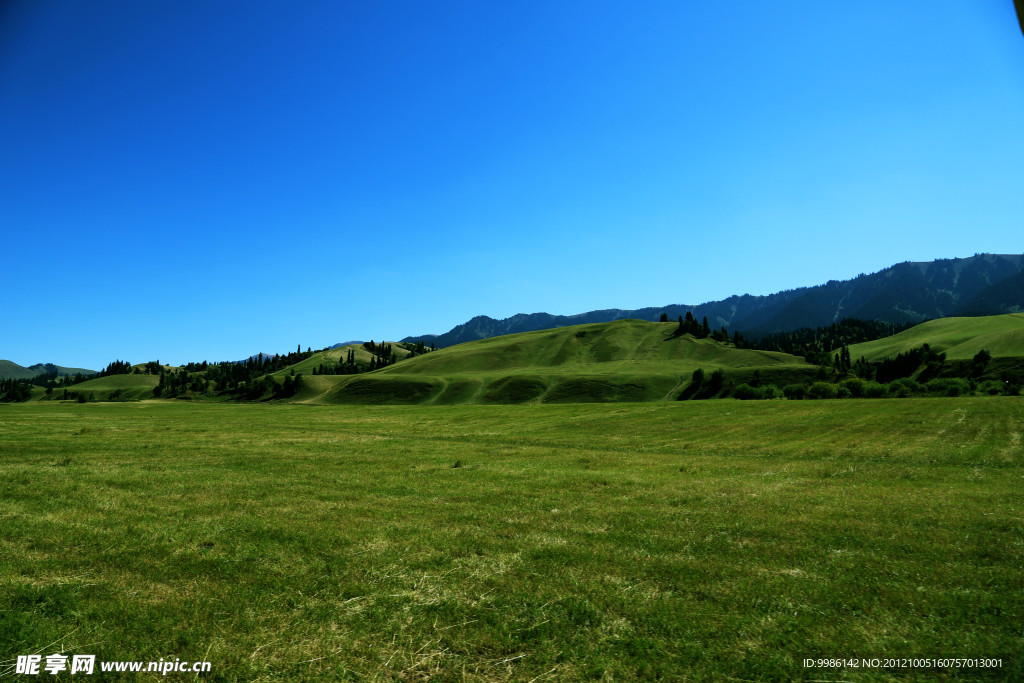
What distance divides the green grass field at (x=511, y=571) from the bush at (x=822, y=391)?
95195 millimetres

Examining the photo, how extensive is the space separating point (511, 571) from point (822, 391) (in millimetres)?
119424

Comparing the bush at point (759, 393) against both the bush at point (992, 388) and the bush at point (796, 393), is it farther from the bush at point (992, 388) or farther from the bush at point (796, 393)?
the bush at point (992, 388)

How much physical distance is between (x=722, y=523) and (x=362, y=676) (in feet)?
38.1

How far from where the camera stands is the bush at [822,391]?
10594cm

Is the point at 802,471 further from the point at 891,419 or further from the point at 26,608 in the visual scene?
the point at 891,419

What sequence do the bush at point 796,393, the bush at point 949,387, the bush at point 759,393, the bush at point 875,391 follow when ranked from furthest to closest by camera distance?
the bush at point 759,393
the bush at point 796,393
the bush at point 949,387
the bush at point 875,391

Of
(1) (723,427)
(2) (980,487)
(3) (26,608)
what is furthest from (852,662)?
(1) (723,427)

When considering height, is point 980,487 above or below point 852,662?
below

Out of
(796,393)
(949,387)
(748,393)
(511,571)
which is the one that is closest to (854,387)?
(796,393)

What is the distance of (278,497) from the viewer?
17.9 meters

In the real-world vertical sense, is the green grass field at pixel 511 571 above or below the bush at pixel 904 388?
above

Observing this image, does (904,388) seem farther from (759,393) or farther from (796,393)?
(759,393)


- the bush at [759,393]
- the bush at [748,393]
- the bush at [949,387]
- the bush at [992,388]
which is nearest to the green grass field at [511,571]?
the bush at [759,393]

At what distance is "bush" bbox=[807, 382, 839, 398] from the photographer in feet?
348
